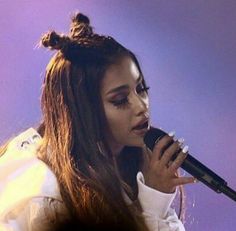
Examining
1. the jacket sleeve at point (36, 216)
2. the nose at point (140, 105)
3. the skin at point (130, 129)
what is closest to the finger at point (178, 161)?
the skin at point (130, 129)

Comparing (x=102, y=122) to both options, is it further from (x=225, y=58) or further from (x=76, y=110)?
(x=225, y=58)

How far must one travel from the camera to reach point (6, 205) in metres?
1.06

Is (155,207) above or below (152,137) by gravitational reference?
below

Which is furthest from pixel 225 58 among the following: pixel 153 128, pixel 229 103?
pixel 153 128

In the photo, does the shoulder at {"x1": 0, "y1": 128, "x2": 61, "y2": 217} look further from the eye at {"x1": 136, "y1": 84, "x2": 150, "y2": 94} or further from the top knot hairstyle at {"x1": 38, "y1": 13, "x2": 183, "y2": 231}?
the eye at {"x1": 136, "y1": 84, "x2": 150, "y2": 94}

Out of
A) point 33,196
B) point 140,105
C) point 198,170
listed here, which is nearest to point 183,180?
point 198,170

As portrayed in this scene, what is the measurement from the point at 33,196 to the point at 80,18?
1.15 feet

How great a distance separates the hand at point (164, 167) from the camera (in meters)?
1.09

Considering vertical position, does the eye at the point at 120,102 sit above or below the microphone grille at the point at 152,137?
above

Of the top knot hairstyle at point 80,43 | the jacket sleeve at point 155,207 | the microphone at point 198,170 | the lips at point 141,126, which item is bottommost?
the jacket sleeve at point 155,207

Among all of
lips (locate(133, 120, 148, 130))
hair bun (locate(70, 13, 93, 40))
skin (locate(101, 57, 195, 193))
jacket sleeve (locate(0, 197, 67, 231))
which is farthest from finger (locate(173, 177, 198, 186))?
hair bun (locate(70, 13, 93, 40))

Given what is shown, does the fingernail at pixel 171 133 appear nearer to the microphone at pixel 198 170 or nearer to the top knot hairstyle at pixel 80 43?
the microphone at pixel 198 170

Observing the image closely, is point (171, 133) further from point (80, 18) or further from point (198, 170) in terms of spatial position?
point (80, 18)

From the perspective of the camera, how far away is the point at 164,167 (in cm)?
110
